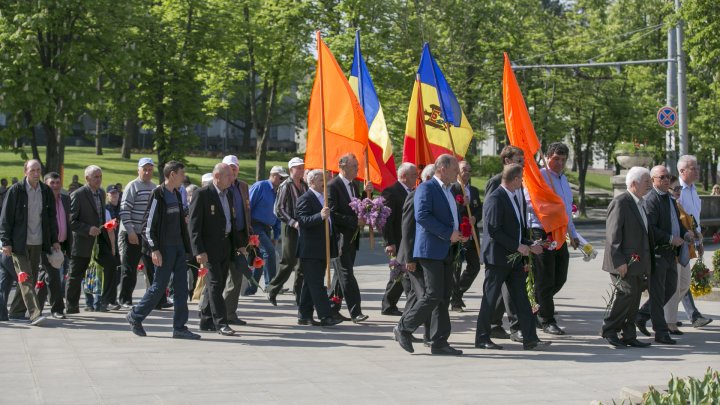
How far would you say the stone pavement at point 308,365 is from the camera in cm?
835

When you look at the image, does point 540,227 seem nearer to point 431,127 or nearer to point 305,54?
point 431,127

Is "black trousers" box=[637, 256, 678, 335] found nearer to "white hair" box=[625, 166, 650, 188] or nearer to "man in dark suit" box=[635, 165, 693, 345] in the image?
"man in dark suit" box=[635, 165, 693, 345]

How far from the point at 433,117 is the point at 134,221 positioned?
4.35 metres

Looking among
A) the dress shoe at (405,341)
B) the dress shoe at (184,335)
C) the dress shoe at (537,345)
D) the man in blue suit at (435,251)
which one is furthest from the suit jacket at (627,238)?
the dress shoe at (184,335)

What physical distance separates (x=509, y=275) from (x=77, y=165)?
4128 centimetres

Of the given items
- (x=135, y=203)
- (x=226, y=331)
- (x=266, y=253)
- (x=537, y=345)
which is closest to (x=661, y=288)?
(x=537, y=345)

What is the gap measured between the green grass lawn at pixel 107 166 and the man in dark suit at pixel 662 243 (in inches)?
1182

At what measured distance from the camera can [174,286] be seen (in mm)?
11336

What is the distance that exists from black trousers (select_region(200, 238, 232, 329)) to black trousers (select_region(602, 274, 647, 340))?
403 centimetres

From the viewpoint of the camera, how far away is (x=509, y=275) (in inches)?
424

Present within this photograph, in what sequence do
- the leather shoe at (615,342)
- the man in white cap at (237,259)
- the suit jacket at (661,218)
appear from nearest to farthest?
1. the leather shoe at (615,342)
2. the suit jacket at (661,218)
3. the man in white cap at (237,259)

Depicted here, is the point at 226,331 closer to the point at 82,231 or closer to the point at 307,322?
the point at 307,322

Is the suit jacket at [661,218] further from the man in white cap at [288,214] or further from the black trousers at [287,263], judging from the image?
the black trousers at [287,263]

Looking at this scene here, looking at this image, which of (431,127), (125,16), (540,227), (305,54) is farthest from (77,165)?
(540,227)
